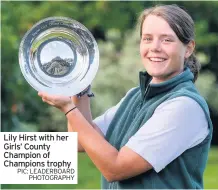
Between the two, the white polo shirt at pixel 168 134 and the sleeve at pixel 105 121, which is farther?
the sleeve at pixel 105 121

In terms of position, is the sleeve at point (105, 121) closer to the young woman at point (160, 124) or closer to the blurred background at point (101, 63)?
the young woman at point (160, 124)

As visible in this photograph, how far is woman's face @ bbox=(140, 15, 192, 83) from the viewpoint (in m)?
2.26

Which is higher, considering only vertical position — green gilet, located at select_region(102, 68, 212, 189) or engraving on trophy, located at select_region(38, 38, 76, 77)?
engraving on trophy, located at select_region(38, 38, 76, 77)

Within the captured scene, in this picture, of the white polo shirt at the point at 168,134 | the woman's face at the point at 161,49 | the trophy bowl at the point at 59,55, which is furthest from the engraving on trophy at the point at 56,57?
the white polo shirt at the point at 168,134

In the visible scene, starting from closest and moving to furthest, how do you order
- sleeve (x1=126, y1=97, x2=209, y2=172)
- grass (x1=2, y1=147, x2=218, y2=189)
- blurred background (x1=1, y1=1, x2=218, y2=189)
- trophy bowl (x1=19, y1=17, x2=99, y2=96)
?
sleeve (x1=126, y1=97, x2=209, y2=172), trophy bowl (x1=19, y1=17, x2=99, y2=96), grass (x1=2, y1=147, x2=218, y2=189), blurred background (x1=1, y1=1, x2=218, y2=189)

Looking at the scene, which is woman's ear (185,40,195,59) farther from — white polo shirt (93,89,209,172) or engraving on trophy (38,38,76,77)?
engraving on trophy (38,38,76,77)

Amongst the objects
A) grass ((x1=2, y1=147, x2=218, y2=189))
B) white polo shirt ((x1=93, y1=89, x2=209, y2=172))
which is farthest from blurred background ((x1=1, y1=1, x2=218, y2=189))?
white polo shirt ((x1=93, y1=89, x2=209, y2=172))

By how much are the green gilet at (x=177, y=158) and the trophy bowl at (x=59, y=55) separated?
0.65ft

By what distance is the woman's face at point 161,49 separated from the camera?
2258mm

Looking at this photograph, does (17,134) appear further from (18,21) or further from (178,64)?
(18,21)
